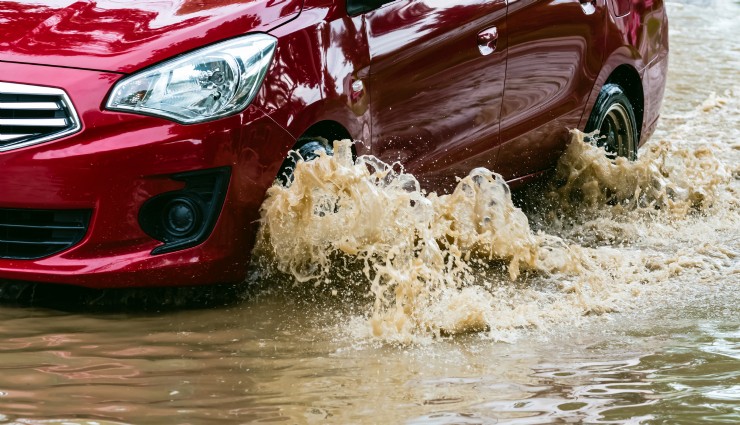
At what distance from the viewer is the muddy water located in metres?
3.93

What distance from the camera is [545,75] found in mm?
6312

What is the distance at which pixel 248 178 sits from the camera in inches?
186

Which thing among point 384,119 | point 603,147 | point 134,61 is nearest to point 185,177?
point 134,61

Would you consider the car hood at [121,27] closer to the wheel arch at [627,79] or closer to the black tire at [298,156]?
the black tire at [298,156]

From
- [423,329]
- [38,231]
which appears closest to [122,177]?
[38,231]

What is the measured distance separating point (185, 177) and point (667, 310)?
1.95 metres

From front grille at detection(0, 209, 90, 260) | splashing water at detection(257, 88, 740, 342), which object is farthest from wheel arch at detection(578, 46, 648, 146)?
front grille at detection(0, 209, 90, 260)

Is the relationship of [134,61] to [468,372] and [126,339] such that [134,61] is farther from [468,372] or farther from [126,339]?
[468,372]

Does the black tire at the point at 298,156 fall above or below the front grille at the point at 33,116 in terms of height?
below

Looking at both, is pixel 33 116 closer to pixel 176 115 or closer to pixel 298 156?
pixel 176 115

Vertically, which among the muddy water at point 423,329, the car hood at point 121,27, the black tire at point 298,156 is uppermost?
the car hood at point 121,27

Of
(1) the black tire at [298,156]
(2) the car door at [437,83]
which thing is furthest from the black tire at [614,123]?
(1) the black tire at [298,156]

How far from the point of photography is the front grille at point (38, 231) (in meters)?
4.66

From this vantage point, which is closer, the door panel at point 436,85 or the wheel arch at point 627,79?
the door panel at point 436,85
